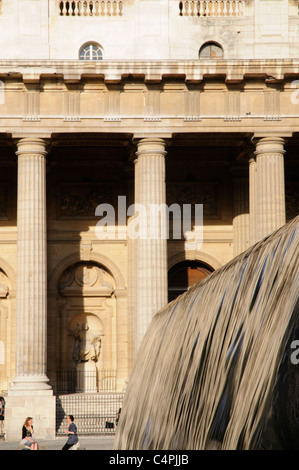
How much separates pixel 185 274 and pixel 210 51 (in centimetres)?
890

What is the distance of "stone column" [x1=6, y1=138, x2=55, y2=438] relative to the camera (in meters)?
34.6

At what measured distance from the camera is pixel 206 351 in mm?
10539

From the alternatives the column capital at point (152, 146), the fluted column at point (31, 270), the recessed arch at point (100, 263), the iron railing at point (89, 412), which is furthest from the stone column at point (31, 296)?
the recessed arch at point (100, 263)

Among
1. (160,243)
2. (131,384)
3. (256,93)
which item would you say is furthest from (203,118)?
(131,384)

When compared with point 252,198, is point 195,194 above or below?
above

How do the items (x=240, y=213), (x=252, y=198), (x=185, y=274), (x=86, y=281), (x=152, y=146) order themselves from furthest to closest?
(x=185, y=274)
(x=86, y=281)
(x=240, y=213)
(x=252, y=198)
(x=152, y=146)

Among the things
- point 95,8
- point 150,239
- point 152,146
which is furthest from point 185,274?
point 95,8

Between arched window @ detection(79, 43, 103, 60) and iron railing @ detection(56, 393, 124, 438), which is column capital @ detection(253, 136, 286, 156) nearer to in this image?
arched window @ detection(79, 43, 103, 60)

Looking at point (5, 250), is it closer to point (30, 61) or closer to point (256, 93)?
point (30, 61)

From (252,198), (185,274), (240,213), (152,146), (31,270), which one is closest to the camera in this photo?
(31,270)

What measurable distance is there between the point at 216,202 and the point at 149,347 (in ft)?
89.4

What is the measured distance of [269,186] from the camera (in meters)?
36.0

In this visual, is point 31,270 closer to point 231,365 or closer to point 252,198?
point 252,198

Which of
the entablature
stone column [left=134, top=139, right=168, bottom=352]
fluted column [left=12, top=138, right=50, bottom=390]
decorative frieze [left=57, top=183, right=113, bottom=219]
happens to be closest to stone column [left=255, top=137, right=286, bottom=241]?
the entablature
